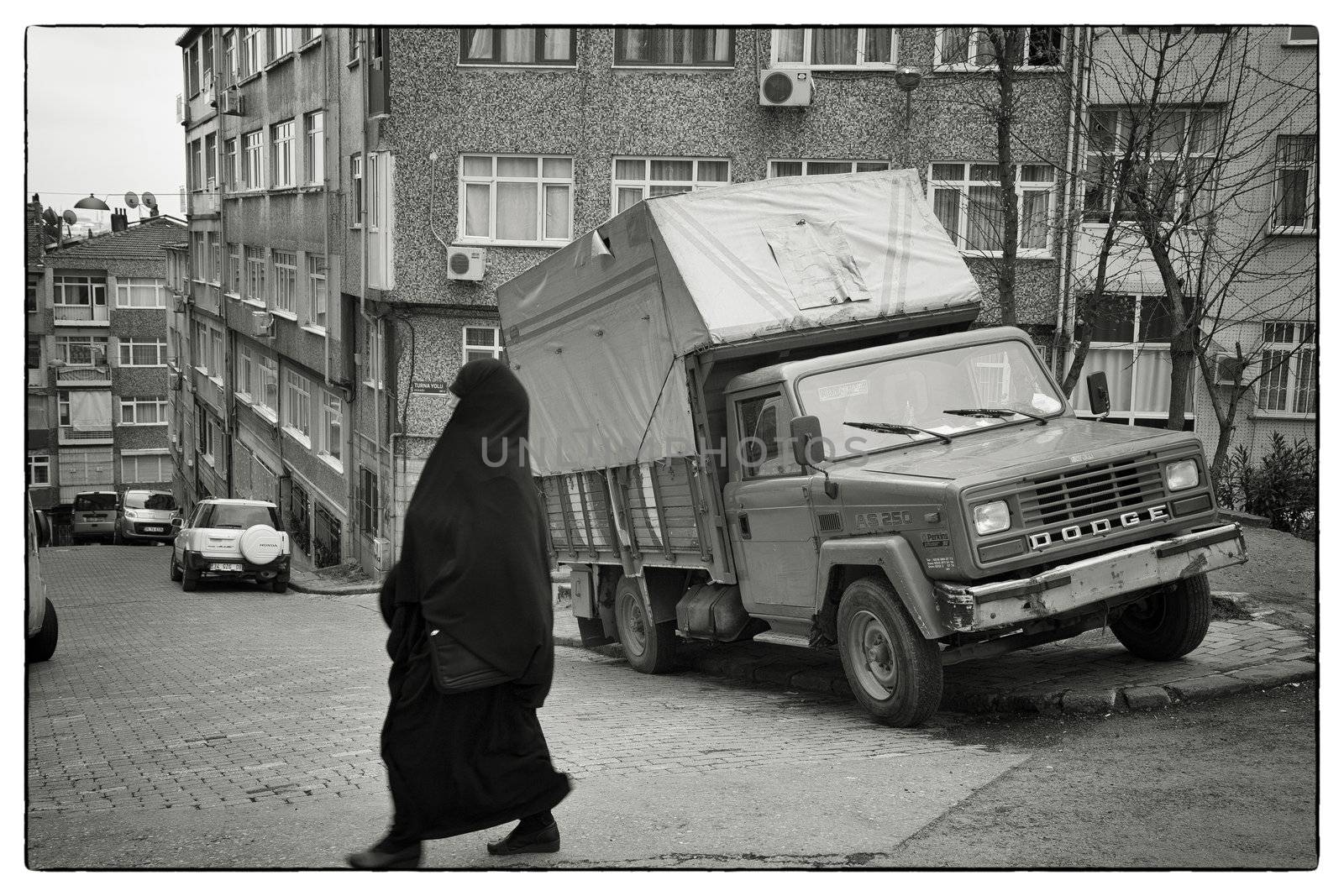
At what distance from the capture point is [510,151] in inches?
267

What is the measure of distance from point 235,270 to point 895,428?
145 inches

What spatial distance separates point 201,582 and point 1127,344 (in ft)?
16.5

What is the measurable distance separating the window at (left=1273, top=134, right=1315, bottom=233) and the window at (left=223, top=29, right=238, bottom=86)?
4585 mm

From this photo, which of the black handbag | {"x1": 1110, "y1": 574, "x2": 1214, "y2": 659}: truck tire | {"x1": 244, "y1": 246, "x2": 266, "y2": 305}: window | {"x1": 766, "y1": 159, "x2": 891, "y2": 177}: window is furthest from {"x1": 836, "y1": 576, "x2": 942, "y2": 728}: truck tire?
{"x1": 244, "y1": 246, "x2": 266, "y2": 305}: window

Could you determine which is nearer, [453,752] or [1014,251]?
[453,752]

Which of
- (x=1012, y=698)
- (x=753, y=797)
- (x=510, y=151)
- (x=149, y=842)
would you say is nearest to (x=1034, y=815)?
(x=753, y=797)

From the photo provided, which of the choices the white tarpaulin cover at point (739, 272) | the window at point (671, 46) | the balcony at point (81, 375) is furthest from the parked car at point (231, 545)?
the window at point (671, 46)

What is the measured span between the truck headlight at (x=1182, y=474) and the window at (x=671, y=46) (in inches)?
124

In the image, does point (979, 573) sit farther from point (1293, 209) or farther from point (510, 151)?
point (510, 151)

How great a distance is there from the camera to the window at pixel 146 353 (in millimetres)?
6320

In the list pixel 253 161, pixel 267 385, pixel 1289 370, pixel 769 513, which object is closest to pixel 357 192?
pixel 253 161

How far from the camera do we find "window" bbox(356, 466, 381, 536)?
22.3ft

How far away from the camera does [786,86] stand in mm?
6355

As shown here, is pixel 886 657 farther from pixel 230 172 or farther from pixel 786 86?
pixel 230 172
